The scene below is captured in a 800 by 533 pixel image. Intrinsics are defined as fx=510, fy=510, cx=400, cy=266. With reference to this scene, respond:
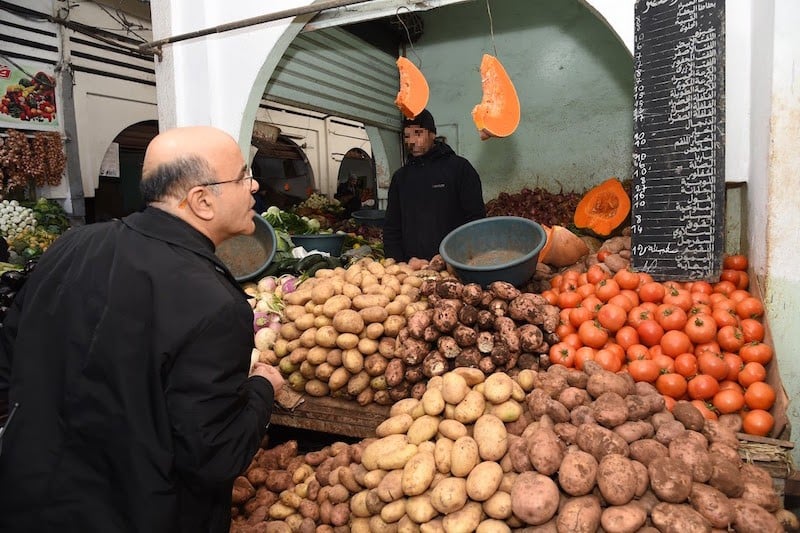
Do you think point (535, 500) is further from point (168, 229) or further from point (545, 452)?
point (168, 229)

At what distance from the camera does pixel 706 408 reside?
2.62 m

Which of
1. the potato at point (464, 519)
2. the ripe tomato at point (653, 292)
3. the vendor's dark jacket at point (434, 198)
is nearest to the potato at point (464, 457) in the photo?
the potato at point (464, 519)

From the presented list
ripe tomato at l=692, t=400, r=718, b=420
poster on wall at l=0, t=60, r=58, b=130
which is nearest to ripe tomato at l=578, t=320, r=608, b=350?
ripe tomato at l=692, t=400, r=718, b=420

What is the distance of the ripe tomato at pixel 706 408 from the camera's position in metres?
2.58

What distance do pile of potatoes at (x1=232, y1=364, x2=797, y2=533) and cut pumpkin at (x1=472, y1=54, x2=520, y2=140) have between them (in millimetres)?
1891

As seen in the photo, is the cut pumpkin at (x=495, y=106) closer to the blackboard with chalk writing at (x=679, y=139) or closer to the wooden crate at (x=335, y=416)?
the blackboard with chalk writing at (x=679, y=139)

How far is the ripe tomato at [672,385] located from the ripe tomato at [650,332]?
253 millimetres

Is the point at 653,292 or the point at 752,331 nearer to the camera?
the point at 752,331

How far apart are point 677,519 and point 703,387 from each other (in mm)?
1131

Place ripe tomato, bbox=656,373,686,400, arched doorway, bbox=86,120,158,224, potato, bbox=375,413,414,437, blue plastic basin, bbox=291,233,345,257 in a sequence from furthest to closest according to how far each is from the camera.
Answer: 1. arched doorway, bbox=86,120,158,224
2. blue plastic basin, bbox=291,233,345,257
3. ripe tomato, bbox=656,373,686,400
4. potato, bbox=375,413,414,437

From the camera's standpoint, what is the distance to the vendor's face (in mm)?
4754

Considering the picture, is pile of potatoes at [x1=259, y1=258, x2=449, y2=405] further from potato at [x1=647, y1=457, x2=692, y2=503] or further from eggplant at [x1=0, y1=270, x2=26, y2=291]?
eggplant at [x1=0, y1=270, x2=26, y2=291]

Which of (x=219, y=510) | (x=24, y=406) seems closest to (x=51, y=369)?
(x=24, y=406)

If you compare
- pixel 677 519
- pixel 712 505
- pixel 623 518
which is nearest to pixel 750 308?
pixel 712 505
